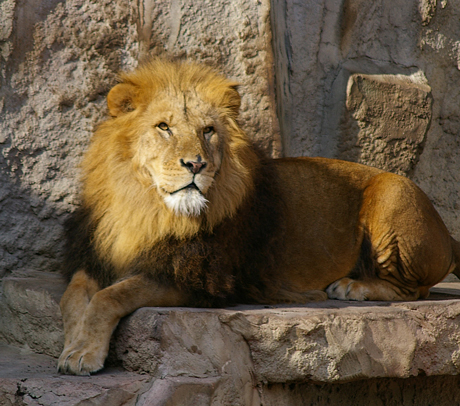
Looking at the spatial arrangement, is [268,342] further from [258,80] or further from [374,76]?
[374,76]

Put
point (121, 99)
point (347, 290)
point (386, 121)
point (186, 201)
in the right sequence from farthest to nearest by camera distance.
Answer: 1. point (386, 121)
2. point (347, 290)
3. point (121, 99)
4. point (186, 201)

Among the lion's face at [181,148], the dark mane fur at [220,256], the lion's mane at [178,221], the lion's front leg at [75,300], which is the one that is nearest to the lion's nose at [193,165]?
the lion's face at [181,148]

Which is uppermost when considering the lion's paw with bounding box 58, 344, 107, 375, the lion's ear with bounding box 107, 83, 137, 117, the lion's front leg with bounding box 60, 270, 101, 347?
the lion's ear with bounding box 107, 83, 137, 117

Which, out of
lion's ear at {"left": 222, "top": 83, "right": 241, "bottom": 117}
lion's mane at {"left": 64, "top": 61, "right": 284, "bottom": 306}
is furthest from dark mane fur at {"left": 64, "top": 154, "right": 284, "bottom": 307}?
lion's ear at {"left": 222, "top": 83, "right": 241, "bottom": 117}

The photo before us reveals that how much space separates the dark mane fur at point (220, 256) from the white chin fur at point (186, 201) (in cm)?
22

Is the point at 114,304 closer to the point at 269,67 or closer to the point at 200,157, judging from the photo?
the point at 200,157

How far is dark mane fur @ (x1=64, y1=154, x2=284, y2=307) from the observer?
312 cm

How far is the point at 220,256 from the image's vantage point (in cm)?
322

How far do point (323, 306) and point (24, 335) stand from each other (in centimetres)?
178

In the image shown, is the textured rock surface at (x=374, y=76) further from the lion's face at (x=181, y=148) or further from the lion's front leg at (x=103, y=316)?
the lion's front leg at (x=103, y=316)

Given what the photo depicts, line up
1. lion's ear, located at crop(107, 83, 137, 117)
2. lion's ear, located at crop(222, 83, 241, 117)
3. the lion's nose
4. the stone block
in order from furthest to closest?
the stone block → lion's ear, located at crop(222, 83, 241, 117) → lion's ear, located at crop(107, 83, 137, 117) → the lion's nose

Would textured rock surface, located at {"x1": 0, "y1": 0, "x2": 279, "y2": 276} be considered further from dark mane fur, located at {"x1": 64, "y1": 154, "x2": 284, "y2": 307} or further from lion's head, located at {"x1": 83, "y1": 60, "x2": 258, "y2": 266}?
lion's head, located at {"x1": 83, "y1": 60, "x2": 258, "y2": 266}

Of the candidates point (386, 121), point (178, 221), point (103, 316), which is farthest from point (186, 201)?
point (386, 121)

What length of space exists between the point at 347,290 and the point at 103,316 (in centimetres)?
170
